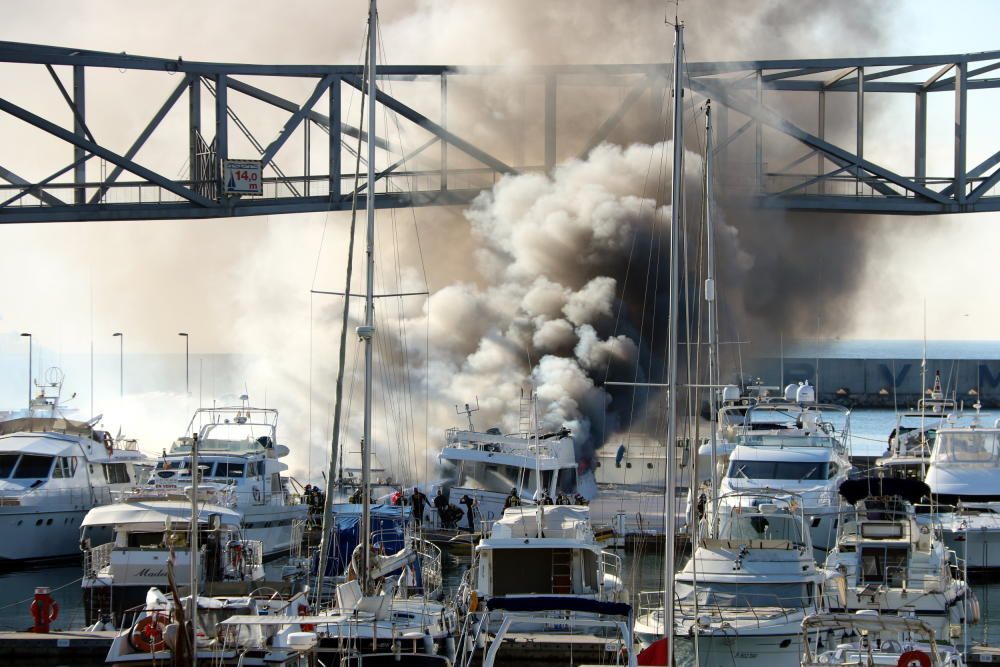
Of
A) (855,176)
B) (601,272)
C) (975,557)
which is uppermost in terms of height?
(855,176)

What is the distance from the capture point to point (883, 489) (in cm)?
3291

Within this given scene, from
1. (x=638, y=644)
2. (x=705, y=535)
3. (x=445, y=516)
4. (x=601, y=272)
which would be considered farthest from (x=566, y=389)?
(x=638, y=644)

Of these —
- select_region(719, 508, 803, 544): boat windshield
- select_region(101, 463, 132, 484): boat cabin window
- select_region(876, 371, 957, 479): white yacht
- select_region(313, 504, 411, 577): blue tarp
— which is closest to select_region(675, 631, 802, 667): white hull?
select_region(719, 508, 803, 544): boat windshield

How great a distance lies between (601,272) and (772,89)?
50.6ft

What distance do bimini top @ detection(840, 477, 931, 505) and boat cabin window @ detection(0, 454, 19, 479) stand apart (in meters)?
21.4

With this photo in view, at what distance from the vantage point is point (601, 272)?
59344mm

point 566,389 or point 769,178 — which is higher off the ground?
point 769,178

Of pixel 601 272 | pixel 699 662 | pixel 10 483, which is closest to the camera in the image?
pixel 699 662

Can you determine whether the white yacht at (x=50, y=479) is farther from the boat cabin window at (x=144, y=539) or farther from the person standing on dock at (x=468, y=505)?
the person standing on dock at (x=468, y=505)

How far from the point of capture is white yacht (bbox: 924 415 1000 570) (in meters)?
36.4

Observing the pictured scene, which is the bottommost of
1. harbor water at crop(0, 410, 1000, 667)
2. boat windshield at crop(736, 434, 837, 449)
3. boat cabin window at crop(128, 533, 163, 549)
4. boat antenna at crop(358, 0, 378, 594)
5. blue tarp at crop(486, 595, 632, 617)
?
harbor water at crop(0, 410, 1000, 667)

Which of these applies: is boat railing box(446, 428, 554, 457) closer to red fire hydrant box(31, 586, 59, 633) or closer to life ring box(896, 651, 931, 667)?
red fire hydrant box(31, 586, 59, 633)

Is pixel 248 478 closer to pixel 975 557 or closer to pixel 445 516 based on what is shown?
pixel 445 516

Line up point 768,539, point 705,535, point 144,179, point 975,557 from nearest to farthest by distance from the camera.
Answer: point 768,539, point 705,535, point 975,557, point 144,179
